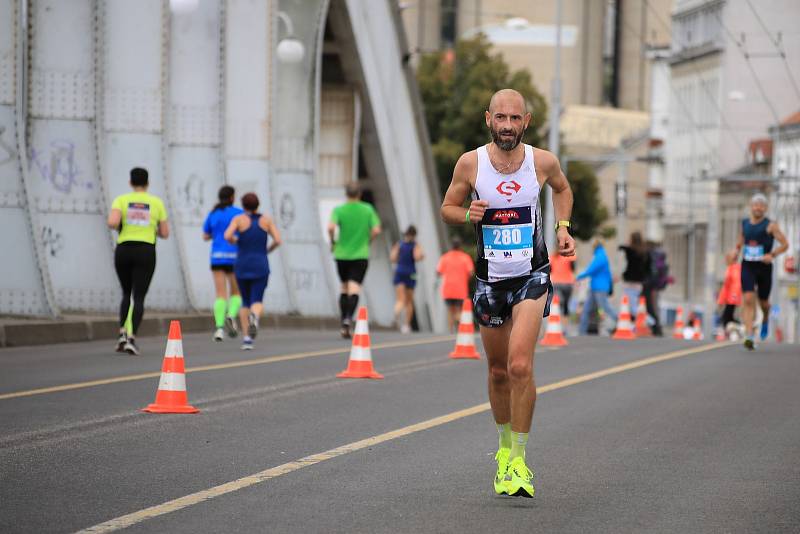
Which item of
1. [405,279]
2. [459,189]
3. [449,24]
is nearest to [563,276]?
[405,279]

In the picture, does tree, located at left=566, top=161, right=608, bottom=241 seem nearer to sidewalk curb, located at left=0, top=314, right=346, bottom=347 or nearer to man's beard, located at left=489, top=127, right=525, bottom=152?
sidewalk curb, located at left=0, top=314, right=346, bottom=347

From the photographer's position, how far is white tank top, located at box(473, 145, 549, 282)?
877 centimetres

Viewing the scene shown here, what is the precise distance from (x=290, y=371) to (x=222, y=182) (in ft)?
35.4

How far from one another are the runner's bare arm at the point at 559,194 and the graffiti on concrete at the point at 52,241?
14830mm

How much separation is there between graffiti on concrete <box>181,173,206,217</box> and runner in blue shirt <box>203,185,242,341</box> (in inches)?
183

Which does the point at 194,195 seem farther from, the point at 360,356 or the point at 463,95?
the point at 463,95

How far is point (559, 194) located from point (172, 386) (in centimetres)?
376

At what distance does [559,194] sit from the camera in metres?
9.13

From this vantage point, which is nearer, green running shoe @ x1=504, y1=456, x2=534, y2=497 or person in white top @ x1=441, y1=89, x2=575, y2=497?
green running shoe @ x1=504, y1=456, x2=534, y2=497

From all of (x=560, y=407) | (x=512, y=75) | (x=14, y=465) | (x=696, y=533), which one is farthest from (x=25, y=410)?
(x=512, y=75)

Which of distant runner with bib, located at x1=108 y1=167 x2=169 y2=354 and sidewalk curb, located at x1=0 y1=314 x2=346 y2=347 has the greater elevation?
distant runner with bib, located at x1=108 y1=167 x2=169 y2=354

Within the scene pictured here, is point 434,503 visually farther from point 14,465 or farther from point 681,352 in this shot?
point 681,352

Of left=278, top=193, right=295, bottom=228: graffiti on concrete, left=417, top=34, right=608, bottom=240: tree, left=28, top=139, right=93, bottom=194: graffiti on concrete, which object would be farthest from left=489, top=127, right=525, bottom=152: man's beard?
left=417, top=34, right=608, bottom=240: tree

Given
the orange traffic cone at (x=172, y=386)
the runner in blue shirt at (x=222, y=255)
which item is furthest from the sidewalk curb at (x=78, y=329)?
the orange traffic cone at (x=172, y=386)
